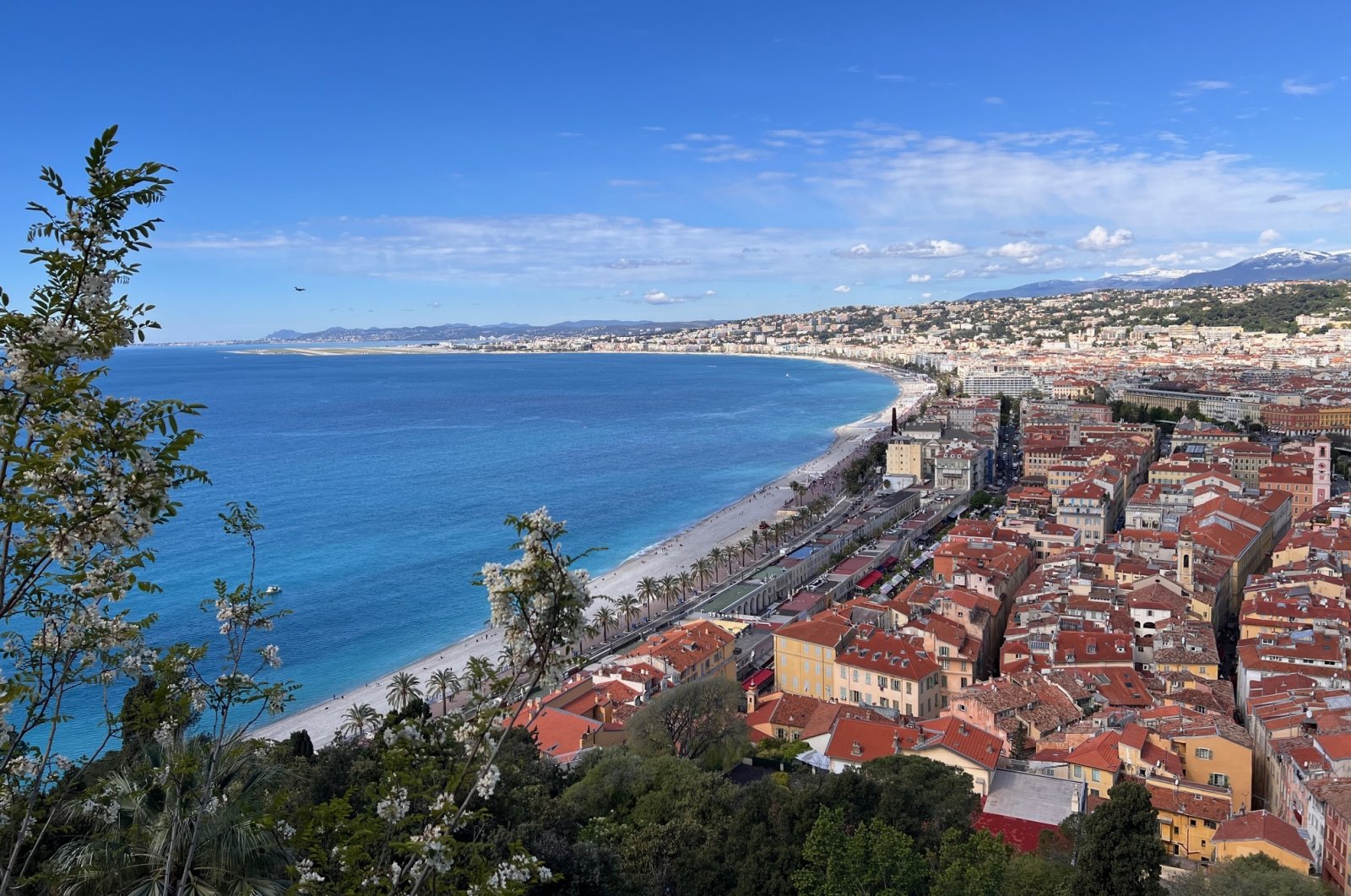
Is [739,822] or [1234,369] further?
[1234,369]

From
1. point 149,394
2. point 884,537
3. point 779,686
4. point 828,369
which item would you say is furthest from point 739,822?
point 828,369

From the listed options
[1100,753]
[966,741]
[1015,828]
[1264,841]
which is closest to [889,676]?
[966,741]

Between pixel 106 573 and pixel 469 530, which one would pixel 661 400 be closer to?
pixel 469 530

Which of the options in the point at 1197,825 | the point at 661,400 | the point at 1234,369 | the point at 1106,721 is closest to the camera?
the point at 1197,825

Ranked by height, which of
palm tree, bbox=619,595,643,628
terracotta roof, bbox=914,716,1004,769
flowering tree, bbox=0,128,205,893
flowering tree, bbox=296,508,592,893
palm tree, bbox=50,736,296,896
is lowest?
palm tree, bbox=619,595,643,628

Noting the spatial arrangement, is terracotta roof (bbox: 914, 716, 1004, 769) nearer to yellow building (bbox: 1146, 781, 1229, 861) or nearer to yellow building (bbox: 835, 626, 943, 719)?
yellow building (bbox: 1146, 781, 1229, 861)

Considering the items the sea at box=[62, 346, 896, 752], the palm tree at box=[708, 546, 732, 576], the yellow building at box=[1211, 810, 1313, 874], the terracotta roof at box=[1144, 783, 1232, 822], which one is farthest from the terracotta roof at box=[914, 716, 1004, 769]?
the palm tree at box=[708, 546, 732, 576]
